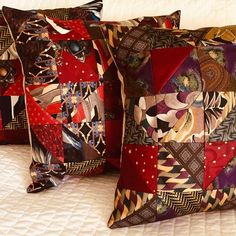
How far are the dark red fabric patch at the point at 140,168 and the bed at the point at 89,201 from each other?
102mm

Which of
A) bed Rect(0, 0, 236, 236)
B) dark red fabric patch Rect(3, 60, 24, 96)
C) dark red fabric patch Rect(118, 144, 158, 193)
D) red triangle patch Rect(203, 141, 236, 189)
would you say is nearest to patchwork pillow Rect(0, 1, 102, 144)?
dark red fabric patch Rect(3, 60, 24, 96)

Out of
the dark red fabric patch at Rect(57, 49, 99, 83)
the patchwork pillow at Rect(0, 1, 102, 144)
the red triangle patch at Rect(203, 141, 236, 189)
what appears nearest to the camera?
the red triangle patch at Rect(203, 141, 236, 189)

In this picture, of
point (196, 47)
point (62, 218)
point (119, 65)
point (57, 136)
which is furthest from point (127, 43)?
point (62, 218)

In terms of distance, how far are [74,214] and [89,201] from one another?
61mm

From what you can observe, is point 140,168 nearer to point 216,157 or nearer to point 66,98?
point 216,157

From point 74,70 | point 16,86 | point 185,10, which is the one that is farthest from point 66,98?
point 185,10

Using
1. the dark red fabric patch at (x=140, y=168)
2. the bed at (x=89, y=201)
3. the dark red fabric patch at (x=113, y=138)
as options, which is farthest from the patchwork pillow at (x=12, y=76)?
the dark red fabric patch at (x=140, y=168)

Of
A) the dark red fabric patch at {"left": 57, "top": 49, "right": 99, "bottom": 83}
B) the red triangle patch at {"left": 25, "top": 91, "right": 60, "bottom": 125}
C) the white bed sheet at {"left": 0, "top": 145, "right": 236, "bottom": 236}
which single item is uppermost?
the dark red fabric patch at {"left": 57, "top": 49, "right": 99, "bottom": 83}

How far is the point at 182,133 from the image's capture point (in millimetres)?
898

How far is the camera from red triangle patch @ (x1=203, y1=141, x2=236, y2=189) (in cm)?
89

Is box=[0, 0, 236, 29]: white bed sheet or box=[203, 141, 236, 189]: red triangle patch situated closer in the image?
box=[203, 141, 236, 189]: red triangle patch

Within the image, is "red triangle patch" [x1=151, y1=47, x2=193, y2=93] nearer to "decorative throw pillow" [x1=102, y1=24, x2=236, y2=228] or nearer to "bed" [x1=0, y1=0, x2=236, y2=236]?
"decorative throw pillow" [x1=102, y1=24, x2=236, y2=228]

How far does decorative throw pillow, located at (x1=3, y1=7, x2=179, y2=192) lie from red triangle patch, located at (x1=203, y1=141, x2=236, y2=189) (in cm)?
27

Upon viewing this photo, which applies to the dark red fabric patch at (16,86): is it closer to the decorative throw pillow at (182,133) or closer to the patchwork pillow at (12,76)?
the patchwork pillow at (12,76)
